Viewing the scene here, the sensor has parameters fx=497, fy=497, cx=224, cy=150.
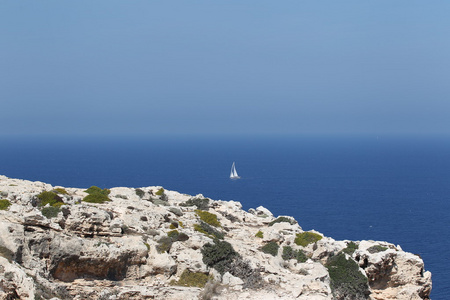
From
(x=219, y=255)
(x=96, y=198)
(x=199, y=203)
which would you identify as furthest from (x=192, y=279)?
(x=199, y=203)

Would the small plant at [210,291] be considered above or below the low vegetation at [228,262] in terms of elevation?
below

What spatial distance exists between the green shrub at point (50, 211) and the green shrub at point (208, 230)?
958 cm

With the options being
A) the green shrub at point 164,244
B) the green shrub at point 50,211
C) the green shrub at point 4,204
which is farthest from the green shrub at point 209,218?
the green shrub at point 4,204

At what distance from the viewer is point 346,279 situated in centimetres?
3064

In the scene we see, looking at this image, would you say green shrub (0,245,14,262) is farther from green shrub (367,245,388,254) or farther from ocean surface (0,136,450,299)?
ocean surface (0,136,450,299)

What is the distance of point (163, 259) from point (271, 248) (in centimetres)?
874

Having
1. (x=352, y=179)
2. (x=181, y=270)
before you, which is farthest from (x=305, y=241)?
(x=352, y=179)

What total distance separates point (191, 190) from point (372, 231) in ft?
206

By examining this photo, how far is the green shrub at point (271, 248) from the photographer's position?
3219 centimetres

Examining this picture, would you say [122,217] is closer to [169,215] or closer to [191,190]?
[169,215]

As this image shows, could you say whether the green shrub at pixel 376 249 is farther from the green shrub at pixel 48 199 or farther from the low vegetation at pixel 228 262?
the green shrub at pixel 48 199

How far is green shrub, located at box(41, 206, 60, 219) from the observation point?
90.5ft

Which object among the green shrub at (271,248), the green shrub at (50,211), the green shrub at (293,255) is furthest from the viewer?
the green shrub at (293,255)

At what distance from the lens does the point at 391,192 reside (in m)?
146
